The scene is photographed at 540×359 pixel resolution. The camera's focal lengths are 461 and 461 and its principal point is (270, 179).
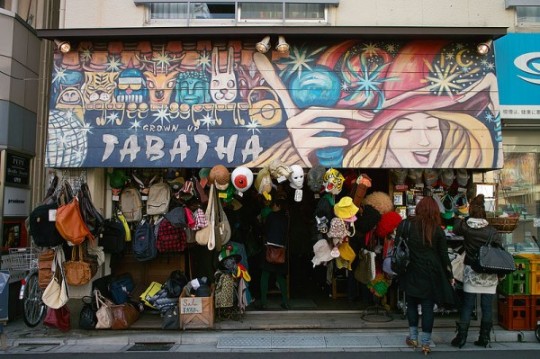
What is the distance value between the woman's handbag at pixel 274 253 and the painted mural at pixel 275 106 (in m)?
1.63

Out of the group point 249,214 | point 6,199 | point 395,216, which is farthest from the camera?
point 249,214

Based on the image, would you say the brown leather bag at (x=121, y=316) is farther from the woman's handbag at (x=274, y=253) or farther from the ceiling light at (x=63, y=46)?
the ceiling light at (x=63, y=46)

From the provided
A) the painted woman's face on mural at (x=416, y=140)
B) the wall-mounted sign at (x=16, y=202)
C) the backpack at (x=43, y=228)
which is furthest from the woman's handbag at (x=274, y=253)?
the wall-mounted sign at (x=16, y=202)

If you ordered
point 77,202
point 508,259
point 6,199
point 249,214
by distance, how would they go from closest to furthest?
point 508,259 → point 77,202 → point 6,199 → point 249,214

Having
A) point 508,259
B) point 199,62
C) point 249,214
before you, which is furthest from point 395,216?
point 199,62

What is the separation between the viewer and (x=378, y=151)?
7.67 metres

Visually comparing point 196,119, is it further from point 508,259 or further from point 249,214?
point 508,259

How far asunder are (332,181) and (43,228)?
464cm

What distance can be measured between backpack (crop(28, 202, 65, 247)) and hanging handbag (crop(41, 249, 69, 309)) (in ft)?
1.15

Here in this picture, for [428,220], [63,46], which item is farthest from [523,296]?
[63,46]

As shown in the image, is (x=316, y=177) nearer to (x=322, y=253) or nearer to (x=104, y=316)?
(x=322, y=253)

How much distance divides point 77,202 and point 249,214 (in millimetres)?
3277

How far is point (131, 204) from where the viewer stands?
8.35 m

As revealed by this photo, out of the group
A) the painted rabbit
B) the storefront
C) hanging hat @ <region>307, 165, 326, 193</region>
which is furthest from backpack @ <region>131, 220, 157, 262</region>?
hanging hat @ <region>307, 165, 326, 193</region>
